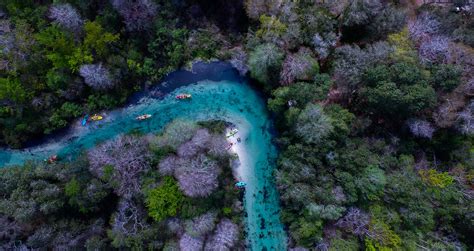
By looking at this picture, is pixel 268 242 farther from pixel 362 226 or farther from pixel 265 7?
pixel 265 7

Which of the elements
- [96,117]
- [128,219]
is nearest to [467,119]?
[128,219]

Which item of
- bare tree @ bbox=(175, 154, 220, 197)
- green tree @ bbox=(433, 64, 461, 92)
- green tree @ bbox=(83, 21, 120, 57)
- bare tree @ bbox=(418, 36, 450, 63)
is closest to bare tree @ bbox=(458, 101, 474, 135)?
green tree @ bbox=(433, 64, 461, 92)

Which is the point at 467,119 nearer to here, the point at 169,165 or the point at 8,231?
the point at 169,165

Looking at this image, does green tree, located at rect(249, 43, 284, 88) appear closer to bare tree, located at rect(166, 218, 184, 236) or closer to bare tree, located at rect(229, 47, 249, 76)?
bare tree, located at rect(229, 47, 249, 76)

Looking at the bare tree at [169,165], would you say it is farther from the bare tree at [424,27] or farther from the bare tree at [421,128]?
the bare tree at [424,27]

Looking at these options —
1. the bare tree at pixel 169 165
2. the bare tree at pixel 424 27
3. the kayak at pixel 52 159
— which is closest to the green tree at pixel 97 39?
the kayak at pixel 52 159

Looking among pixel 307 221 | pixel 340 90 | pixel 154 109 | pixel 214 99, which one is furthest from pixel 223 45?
pixel 307 221
